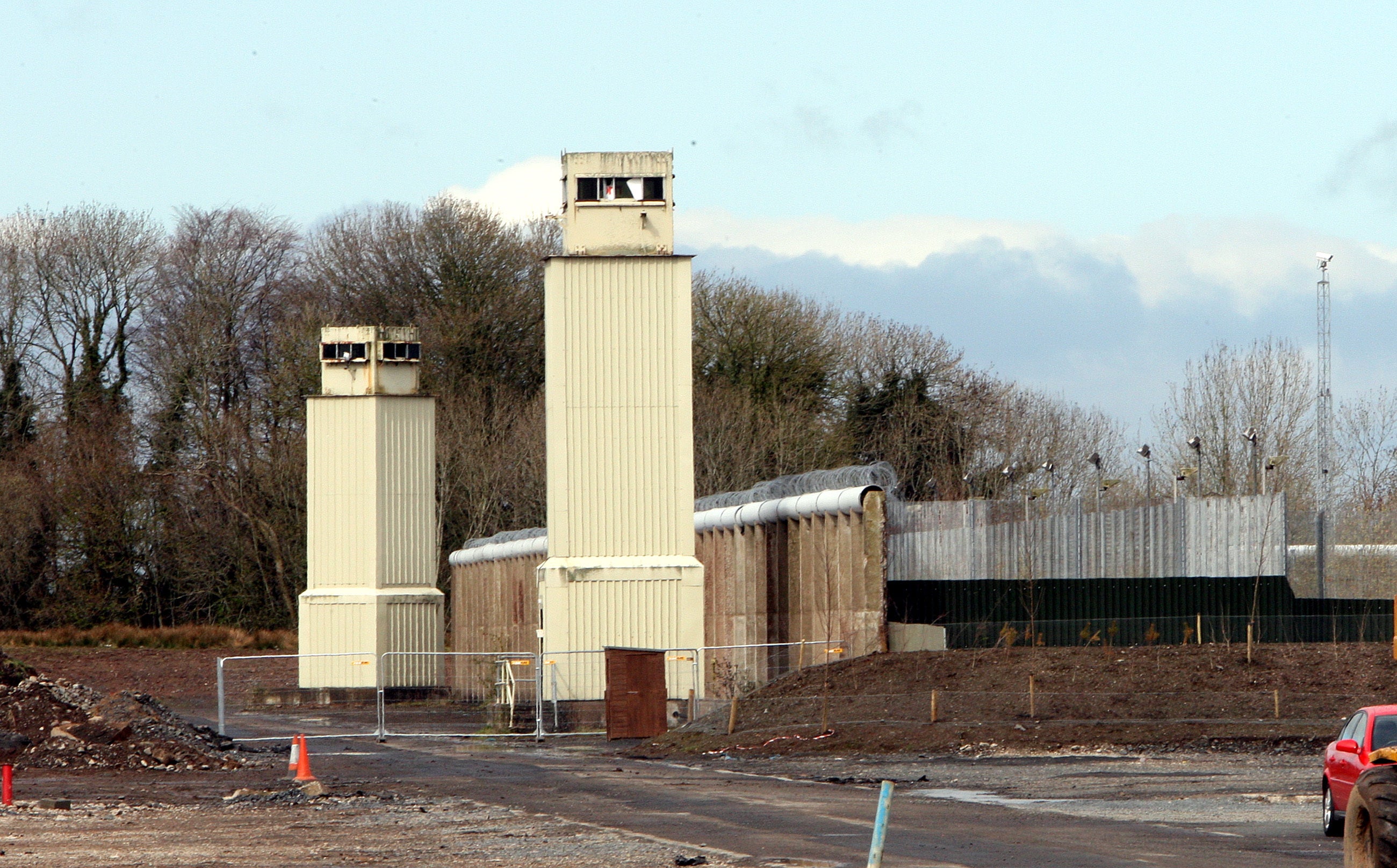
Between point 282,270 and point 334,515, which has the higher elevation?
point 282,270

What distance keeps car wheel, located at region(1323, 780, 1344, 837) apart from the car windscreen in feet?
1.91

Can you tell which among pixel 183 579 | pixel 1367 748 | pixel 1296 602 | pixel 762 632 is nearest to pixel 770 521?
pixel 762 632

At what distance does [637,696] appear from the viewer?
33.3 meters

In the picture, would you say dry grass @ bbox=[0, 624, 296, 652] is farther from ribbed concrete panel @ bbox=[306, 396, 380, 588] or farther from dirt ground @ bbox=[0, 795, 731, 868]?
dirt ground @ bbox=[0, 795, 731, 868]

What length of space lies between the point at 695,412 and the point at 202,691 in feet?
60.8

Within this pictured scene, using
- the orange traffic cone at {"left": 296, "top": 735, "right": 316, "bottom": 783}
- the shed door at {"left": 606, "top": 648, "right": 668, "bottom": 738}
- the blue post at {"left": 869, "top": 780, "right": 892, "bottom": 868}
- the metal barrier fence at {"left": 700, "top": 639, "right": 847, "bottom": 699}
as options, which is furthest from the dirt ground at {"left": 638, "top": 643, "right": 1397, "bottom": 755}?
the blue post at {"left": 869, "top": 780, "right": 892, "bottom": 868}

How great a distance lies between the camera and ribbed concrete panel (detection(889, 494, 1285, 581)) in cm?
3516

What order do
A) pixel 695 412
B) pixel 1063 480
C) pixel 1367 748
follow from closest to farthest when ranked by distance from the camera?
pixel 1367 748, pixel 695 412, pixel 1063 480

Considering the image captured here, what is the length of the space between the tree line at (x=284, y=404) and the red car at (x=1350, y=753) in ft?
161

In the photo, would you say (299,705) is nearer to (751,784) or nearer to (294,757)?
(294,757)

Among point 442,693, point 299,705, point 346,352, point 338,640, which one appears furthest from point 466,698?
point 346,352

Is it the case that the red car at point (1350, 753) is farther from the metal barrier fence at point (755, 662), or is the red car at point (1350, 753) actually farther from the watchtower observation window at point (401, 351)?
the watchtower observation window at point (401, 351)

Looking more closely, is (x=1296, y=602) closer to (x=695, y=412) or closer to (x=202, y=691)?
(x=695, y=412)

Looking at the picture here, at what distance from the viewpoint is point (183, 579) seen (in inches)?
2822
